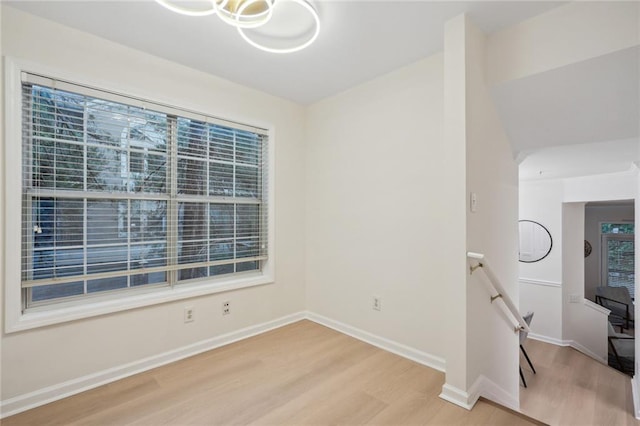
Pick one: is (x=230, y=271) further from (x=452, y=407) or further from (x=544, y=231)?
(x=544, y=231)

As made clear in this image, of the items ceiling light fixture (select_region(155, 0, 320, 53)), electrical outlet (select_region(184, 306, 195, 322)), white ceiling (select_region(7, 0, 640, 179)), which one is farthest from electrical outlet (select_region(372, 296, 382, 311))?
ceiling light fixture (select_region(155, 0, 320, 53))

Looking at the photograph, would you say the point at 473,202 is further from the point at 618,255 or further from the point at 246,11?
the point at 618,255

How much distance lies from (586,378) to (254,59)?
5789mm

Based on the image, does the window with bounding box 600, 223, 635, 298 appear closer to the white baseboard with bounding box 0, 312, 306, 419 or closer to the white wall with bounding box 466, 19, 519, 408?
the white wall with bounding box 466, 19, 519, 408

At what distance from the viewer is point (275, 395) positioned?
1.95 meters

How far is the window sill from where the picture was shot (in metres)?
1.84

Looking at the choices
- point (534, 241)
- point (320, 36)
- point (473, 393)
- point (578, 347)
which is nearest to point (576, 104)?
point (320, 36)

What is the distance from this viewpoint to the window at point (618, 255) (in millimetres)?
6898

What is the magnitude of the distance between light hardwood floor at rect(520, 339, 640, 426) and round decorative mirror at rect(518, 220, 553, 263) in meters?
1.53

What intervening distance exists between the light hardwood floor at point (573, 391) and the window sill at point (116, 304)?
3.74m

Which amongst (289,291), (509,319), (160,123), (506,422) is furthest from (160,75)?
(509,319)

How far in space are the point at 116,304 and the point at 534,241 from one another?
6288 millimetres

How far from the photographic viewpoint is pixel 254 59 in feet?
7.85

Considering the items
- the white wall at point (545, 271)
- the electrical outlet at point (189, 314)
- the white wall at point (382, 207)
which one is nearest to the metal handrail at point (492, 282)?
the white wall at point (382, 207)
